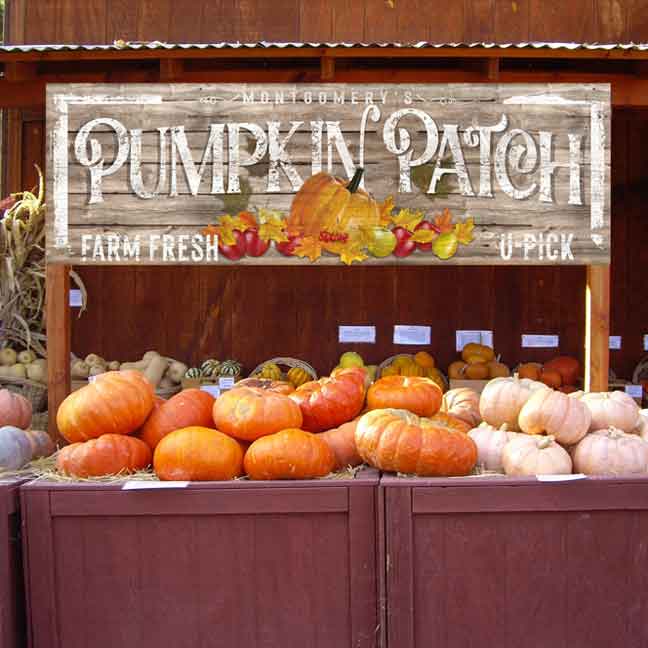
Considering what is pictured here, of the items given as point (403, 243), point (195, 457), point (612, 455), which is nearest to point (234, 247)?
point (403, 243)

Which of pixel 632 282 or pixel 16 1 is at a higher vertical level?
pixel 16 1

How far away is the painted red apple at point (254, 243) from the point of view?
5.01m

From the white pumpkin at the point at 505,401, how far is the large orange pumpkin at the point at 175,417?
1395 millimetres

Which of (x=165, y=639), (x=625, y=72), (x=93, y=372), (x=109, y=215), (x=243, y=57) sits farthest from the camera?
(x=93, y=372)

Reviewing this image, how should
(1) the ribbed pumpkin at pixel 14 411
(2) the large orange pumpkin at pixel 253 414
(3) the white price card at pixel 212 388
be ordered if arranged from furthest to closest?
(3) the white price card at pixel 212 388
(1) the ribbed pumpkin at pixel 14 411
(2) the large orange pumpkin at pixel 253 414

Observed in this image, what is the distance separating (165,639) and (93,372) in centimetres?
449

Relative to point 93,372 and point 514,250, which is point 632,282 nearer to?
point 514,250

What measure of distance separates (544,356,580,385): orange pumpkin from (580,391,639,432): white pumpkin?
3.67m

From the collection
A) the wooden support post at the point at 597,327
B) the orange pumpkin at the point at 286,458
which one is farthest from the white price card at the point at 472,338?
the orange pumpkin at the point at 286,458

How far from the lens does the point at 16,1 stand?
8062 mm

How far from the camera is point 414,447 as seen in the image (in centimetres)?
357

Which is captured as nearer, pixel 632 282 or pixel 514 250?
pixel 514 250

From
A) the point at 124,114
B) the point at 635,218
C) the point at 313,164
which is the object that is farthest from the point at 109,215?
the point at 635,218

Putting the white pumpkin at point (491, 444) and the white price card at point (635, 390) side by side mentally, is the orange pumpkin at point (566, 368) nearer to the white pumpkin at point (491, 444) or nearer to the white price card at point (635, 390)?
the white price card at point (635, 390)
